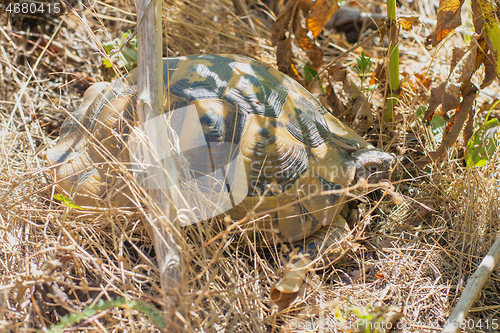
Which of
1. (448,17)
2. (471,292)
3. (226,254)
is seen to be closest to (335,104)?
(448,17)

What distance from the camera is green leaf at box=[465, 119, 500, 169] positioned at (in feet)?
7.21

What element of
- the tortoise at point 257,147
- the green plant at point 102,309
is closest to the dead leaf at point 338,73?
the tortoise at point 257,147

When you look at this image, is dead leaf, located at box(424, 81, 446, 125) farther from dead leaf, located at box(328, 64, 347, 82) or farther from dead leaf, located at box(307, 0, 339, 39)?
dead leaf, located at box(307, 0, 339, 39)

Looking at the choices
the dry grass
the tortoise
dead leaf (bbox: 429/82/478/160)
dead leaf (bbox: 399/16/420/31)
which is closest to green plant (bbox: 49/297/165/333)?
the dry grass

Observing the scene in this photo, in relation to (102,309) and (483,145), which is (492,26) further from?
(102,309)

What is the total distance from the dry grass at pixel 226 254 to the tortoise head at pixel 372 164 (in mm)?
158

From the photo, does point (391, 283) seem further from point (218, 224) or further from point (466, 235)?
point (218, 224)

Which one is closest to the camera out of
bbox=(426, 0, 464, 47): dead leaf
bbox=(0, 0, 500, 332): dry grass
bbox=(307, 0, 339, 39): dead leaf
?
bbox=(0, 0, 500, 332): dry grass

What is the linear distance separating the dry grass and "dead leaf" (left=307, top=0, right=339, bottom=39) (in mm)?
728

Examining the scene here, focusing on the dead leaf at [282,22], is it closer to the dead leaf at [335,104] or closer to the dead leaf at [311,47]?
the dead leaf at [311,47]

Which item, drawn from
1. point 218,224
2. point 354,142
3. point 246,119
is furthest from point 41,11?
point 354,142

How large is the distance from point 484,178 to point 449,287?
766mm

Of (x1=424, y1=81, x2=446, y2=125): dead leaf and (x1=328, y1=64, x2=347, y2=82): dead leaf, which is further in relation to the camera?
(x1=328, y1=64, x2=347, y2=82): dead leaf

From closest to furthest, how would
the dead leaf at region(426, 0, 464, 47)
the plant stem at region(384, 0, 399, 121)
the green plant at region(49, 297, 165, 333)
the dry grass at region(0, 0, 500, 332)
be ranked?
1. the green plant at region(49, 297, 165, 333)
2. the dry grass at region(0, 0, 500, 332)
3. the dead leaf at region(426, 0, 464, 47)
4. the plant stem at region(384, 0, 399, 121)
